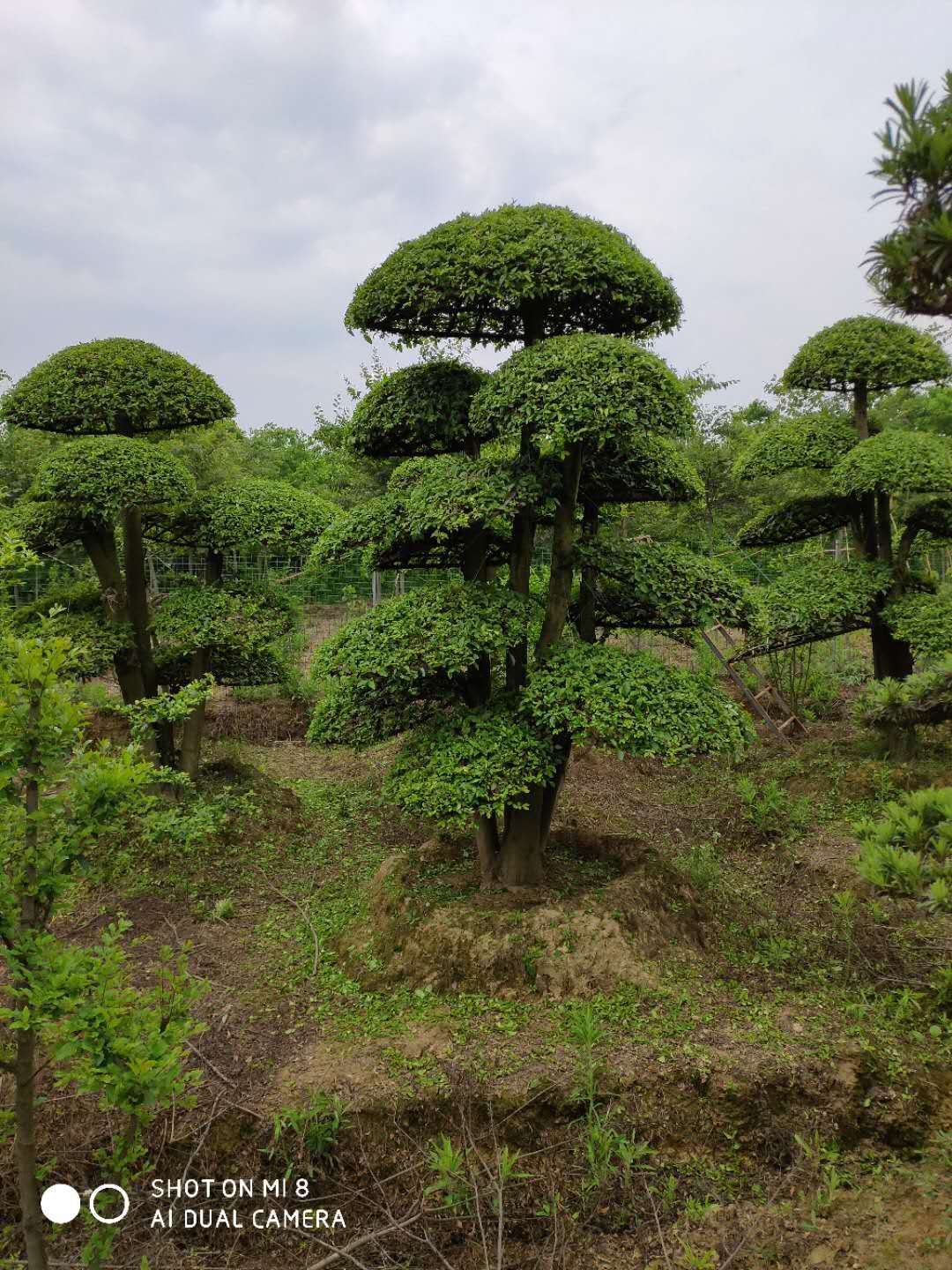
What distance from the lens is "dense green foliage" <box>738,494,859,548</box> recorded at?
8.25 metres

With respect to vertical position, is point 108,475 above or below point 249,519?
above

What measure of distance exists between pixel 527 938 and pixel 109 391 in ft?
16.4

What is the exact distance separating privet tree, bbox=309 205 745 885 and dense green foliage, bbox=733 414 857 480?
320cm

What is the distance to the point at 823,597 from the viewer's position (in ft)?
24.8

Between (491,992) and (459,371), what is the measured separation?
357 centimetres

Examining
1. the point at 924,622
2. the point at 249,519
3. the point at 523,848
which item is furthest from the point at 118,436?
the point at 924,622

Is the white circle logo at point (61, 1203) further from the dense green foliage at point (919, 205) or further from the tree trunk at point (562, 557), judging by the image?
the dense green foliage at point (919, 205)

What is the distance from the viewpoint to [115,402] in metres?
6.36

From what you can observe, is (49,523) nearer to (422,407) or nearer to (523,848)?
(422,407)

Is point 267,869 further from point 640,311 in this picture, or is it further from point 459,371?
point 640,311

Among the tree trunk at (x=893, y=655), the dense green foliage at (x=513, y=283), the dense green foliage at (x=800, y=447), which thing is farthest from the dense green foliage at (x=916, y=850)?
the tree trunk at (x=893, y=655)

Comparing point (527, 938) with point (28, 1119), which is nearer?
point (28, 1119)

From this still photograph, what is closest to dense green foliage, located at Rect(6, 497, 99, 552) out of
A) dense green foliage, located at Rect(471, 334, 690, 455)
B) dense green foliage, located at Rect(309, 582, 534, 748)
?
dense green foliage, located at Rect(309, 582, 534, 748)

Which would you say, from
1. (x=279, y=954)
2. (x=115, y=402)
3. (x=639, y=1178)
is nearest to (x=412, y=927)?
(x=279, y=954)
